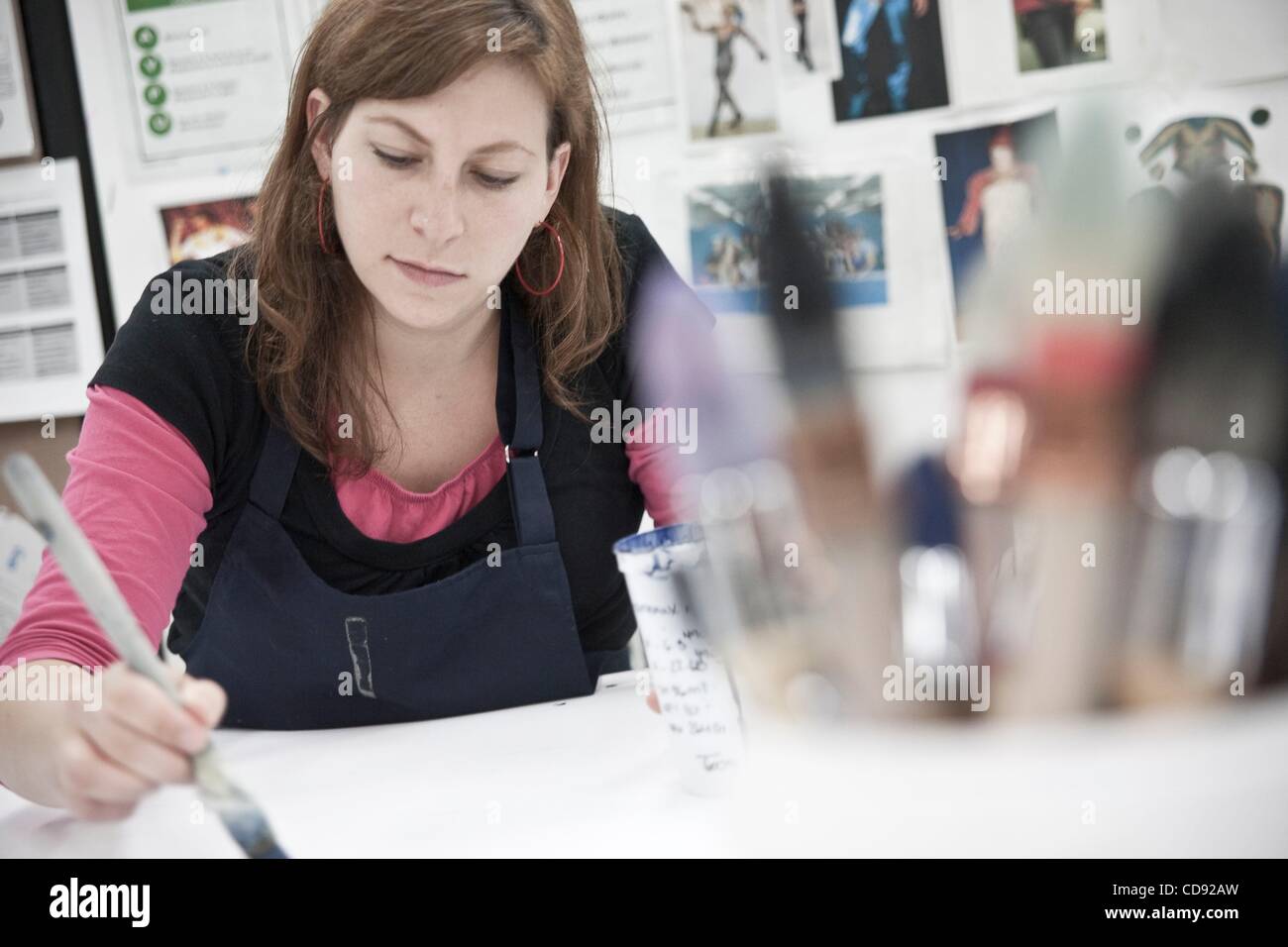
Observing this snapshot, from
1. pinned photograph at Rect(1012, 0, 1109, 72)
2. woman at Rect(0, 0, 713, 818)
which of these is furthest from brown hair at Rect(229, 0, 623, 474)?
pinned photograph at Rect(1012, 0, 1109, 72)

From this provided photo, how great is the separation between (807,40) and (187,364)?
2.41ft

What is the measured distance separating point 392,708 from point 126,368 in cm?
30

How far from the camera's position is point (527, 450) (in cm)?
82

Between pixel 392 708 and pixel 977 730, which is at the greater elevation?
Result: pixel 977 730

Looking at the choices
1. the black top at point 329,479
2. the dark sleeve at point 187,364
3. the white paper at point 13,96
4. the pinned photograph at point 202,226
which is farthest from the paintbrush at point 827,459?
the white paper at point 13,96

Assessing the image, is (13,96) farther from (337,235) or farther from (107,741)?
(107,741)

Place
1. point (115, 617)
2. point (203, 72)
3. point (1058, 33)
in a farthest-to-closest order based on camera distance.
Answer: point (203, 72)
point (1058, 33)
point (115, 617)

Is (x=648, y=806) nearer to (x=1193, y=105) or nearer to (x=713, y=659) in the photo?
(x=713, y=659)

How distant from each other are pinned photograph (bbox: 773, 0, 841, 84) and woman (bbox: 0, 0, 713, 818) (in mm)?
346

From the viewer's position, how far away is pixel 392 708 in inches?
30.7

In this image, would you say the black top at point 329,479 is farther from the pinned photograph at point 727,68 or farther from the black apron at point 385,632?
the pinned photograph at point 727,68

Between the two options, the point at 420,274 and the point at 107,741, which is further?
the point at 420,274

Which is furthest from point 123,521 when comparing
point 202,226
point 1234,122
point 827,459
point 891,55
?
point 1234,122
